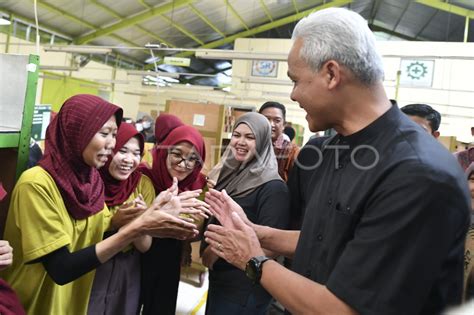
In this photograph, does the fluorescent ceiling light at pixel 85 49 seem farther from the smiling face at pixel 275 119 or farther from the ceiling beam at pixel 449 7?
the ceiling beam at pixel 449 7

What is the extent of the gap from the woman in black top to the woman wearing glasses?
0.19m

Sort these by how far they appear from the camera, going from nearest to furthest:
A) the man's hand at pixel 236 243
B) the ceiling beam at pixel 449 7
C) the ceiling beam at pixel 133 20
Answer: the man's hand at pixel 236 243 → the ceiling beam at pixel 449 7 → the ceiling beam at pixel 133 20

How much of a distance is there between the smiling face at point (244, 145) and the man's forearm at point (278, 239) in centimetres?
70

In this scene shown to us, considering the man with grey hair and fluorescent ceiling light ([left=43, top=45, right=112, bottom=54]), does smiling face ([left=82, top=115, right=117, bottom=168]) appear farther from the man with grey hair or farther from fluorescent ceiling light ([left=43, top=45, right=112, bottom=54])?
fluorescent ceiling light ([left=43, top=45, right=112, bottom=54])

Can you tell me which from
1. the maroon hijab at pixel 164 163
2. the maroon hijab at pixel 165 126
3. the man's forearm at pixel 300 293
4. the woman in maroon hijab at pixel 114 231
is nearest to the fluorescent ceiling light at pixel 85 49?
the maroon hijab at pixel 165 126

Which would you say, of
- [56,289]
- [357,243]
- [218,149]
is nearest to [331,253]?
[357,243]

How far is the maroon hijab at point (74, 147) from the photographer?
1.37m

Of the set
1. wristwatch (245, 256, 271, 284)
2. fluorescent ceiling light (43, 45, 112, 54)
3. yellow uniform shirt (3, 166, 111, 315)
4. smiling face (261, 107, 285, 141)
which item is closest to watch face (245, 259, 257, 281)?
wristwatch (245, 256, 271, 284)

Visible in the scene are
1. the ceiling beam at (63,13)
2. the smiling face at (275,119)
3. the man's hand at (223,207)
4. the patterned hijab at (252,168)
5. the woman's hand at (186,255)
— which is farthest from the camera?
the ceiling beam at (63,13)

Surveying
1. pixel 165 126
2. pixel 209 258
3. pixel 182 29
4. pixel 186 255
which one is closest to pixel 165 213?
pixel 209 258

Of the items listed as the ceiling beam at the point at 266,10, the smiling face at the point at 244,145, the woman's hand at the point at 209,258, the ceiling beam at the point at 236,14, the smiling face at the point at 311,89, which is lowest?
the woman's hand at the point at 209,258

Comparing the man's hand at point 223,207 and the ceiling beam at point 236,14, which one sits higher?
the ceiling beam at point 236,14

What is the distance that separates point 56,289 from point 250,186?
3.16 ft

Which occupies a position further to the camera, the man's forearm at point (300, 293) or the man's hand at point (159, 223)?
the man's hand at point (159, 223)
